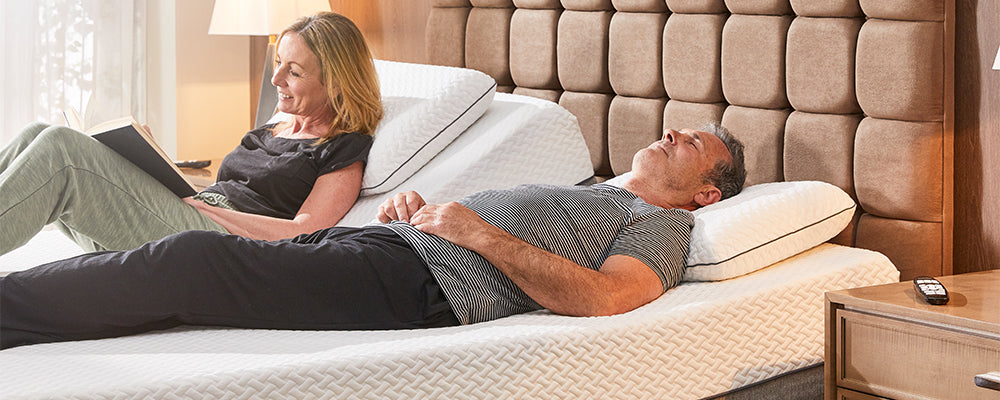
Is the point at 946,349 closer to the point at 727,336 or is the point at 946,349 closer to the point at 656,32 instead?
the point at 727,336

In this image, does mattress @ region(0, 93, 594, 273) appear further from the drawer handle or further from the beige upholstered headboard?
the drawer handle

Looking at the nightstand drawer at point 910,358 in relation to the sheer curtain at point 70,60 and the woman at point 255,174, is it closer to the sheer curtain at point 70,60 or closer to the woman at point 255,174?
the woman at point 255,174

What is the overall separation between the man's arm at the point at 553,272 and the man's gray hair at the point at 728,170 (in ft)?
1.36

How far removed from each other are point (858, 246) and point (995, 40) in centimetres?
49

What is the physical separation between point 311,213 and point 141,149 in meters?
0.42

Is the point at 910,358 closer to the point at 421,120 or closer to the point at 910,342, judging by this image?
the point at 910,342

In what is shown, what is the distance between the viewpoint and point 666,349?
1484 millimetres

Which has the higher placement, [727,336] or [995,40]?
[995,40]

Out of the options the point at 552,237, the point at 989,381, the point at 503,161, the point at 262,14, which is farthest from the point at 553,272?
the point at 262,14

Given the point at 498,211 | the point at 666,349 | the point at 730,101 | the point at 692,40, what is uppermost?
the point at 692,40

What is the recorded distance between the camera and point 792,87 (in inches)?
77.8

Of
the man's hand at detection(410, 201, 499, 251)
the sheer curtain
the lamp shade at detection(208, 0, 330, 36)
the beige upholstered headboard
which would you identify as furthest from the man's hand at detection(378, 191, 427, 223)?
the sheer curtain

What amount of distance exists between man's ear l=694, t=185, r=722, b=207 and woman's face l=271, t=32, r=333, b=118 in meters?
0.96

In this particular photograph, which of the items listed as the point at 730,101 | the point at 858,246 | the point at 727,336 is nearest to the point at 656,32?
the point at 730,101
